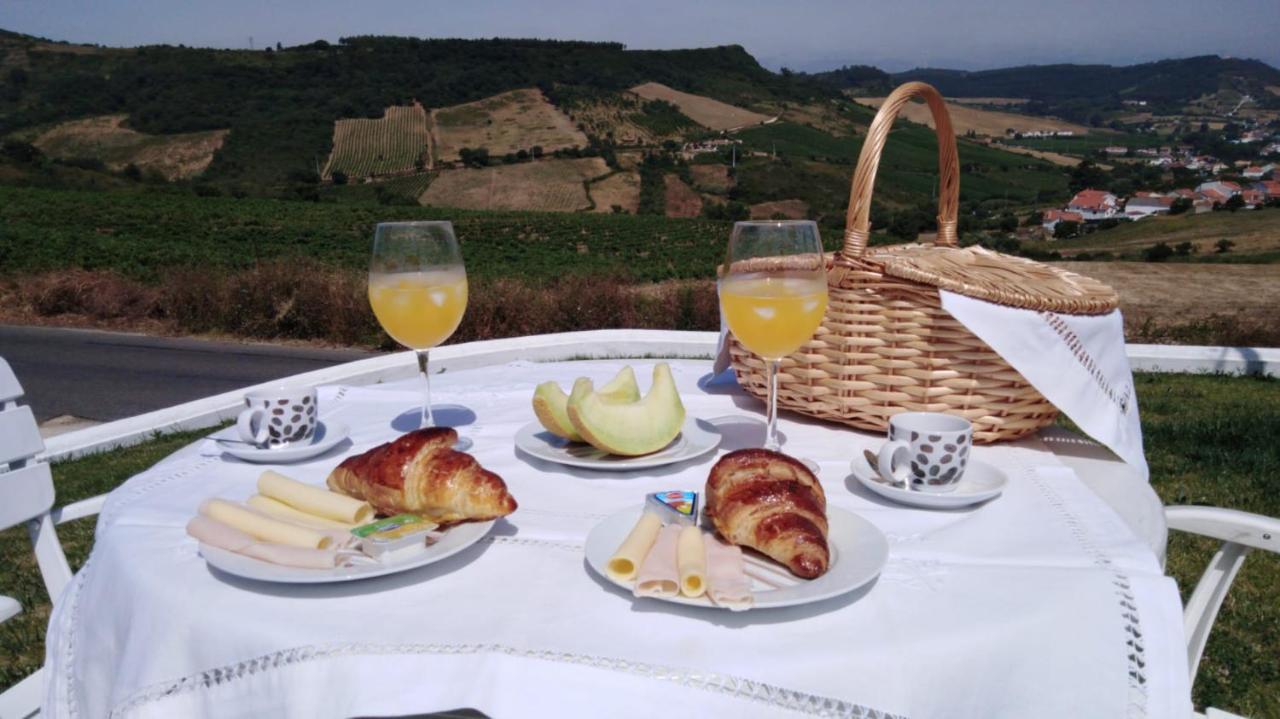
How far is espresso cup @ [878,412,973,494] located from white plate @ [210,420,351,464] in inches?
42.3

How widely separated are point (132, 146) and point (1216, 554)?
8391 cm

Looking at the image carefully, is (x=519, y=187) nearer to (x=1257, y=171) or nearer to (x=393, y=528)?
(x=1257, y=171)

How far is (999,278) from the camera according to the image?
1813 millimetres

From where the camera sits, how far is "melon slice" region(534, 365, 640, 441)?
162 centimetres

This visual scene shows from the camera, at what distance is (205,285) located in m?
12.8

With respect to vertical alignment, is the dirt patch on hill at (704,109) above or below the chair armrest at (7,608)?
above

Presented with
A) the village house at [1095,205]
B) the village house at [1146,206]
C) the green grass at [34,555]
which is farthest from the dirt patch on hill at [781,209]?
the green grass at [34,555]

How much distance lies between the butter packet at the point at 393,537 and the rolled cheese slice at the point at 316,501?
0.13ft

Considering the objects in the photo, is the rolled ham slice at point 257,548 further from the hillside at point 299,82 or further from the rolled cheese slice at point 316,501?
the hillside at point 299,82

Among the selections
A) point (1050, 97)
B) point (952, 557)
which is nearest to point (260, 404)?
point (952, 557)

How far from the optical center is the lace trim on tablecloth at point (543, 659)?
2.95 ft

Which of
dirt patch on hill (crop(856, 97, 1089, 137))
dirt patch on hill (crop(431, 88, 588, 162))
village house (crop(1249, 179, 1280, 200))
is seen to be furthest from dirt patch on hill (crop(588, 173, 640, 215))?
dirt patch on hill (crop(856, 97, 1089, 137))

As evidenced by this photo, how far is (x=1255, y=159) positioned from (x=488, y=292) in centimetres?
6523

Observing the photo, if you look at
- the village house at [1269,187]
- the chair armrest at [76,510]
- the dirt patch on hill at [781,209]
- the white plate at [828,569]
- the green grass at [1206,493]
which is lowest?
the dirt patch on hill at [781,209]
